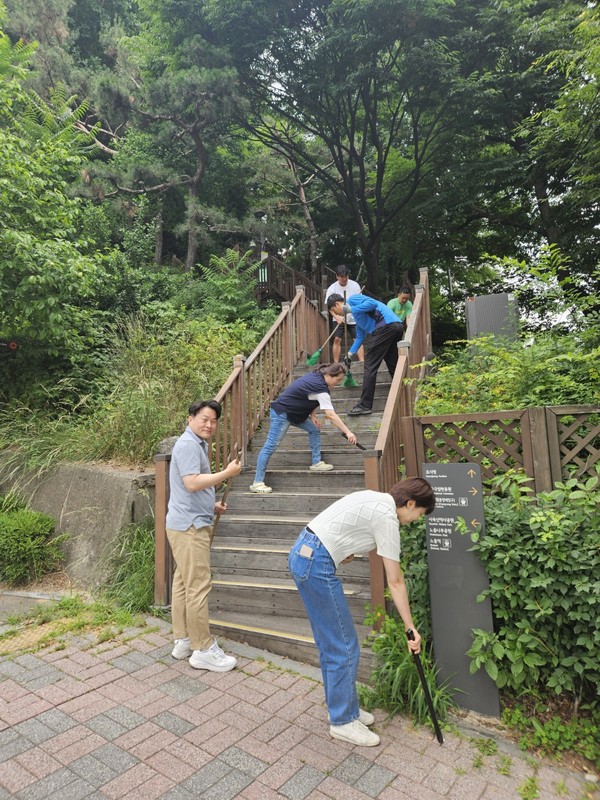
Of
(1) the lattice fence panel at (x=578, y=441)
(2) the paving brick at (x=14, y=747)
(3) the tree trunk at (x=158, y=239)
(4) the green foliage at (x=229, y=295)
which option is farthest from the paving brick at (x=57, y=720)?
(3) the tree trunk at (x=158, y=239)

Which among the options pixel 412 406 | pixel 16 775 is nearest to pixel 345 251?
pixel 412 406

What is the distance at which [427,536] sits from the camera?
305 centimetres

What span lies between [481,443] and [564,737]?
66.4 inches

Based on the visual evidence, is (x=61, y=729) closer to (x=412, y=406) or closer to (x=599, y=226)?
(x=412, y=406)

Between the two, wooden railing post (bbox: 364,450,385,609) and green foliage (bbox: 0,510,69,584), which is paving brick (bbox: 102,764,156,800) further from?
green foliage (bbox: 0,510,69,584)

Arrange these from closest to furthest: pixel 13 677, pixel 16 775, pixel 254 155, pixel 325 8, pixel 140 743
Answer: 1. pixel 16 775
2. pixel 140 743
3. pixel 13 677
4. pixel 325 8
5. pixel 254 155

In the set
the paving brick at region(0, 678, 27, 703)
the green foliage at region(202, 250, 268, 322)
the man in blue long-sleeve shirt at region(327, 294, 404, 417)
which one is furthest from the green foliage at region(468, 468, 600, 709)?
the green foliage at region(202, 250, 268, 322)

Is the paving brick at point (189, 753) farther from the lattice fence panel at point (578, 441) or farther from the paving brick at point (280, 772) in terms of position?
the lattice fence panel at point (578, 441)

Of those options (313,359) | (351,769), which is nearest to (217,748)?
(351,769)

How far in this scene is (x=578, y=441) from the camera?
3.07 meters

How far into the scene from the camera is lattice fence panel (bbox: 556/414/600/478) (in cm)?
301

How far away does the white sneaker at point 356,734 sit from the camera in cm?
256

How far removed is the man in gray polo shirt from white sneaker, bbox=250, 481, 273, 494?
1.33m

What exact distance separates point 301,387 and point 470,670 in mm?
2846
